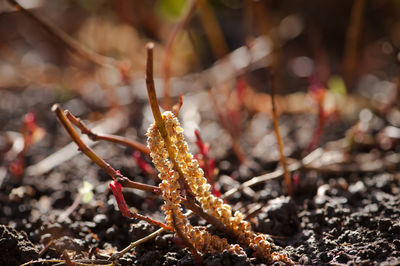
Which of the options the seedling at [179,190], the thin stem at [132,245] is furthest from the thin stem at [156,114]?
the thin stem at [132,245]

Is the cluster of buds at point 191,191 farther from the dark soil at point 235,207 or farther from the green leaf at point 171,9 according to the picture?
the green leaf at point 171,9

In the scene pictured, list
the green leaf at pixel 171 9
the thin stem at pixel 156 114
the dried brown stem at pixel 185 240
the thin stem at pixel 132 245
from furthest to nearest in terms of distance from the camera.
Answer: the green leaf at pixel 171 9
the thin stem at pixel 132 245
the dried brown stem at pixel 185 240
the thin stem at pixel 156 114

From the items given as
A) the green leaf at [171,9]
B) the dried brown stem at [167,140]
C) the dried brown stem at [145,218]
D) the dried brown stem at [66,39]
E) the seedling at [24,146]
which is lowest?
the dried brown stem at [145,218]

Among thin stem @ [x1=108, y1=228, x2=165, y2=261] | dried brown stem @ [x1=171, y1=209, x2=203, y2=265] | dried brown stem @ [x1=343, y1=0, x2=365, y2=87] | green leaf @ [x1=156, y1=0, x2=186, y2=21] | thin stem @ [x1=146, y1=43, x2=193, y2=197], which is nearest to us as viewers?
thin stem @ [x1=146, y1=43, x2=193, y2=197]

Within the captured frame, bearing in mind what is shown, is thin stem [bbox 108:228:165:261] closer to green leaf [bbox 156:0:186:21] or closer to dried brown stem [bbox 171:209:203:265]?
dried brown stem [bbox 171:209:203:265]

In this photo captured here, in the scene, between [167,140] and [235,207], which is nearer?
[167,140]

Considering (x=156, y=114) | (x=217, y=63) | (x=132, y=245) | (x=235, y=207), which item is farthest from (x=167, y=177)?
(x=217, y=63)

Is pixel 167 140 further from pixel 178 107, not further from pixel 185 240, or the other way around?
pixel 185 240

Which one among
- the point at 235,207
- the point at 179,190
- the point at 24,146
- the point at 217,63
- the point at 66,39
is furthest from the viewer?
the point at 217,63

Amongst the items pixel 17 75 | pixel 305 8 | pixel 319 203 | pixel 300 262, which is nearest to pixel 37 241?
pixel 300 262

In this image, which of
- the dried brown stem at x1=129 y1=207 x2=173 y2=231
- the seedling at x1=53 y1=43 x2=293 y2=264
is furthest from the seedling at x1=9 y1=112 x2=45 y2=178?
the dried brown stem at x1=129 y1=207 x2=173 y2=231
